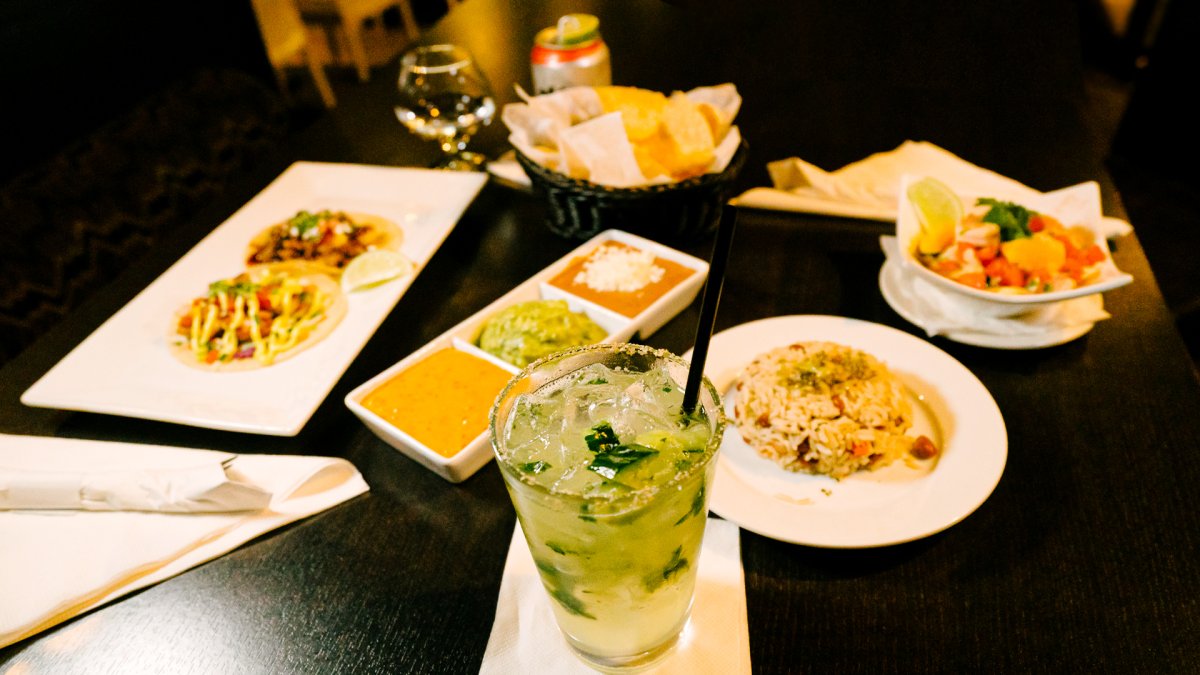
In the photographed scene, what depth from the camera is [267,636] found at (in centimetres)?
115

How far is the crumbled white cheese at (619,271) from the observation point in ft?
5.88

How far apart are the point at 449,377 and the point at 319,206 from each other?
1264 millimetres

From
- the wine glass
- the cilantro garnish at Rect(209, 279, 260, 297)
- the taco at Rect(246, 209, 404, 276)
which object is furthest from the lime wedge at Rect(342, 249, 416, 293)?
the wine glass

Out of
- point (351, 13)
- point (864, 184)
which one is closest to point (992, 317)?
point (864, 184)

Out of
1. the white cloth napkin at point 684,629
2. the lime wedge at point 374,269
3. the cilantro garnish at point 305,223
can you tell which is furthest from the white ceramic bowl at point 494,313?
the cilantro garnish at point 305,223

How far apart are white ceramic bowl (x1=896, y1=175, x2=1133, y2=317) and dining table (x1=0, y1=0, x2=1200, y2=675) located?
0.41 ft

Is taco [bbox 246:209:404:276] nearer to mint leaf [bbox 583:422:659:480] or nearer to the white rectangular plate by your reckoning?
the white rectangular plate

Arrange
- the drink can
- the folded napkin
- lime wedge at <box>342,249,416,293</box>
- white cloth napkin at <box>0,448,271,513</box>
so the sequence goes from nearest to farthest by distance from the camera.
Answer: white cloth napkin at <box>0,448,271,513</box>, the folded napkin, lime wedge at <box>342,249,416,293</box>, the drink can

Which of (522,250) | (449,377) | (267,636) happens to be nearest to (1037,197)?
(522,250)

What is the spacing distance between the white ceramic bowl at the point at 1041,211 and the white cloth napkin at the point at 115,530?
1.35 meters

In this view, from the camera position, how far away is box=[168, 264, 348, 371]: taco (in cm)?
181

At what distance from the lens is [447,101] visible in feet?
8.29

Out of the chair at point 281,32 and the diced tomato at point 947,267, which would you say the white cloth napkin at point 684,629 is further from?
the chair at point 281,32

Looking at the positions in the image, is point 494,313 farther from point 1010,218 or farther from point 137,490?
point 1010,218
